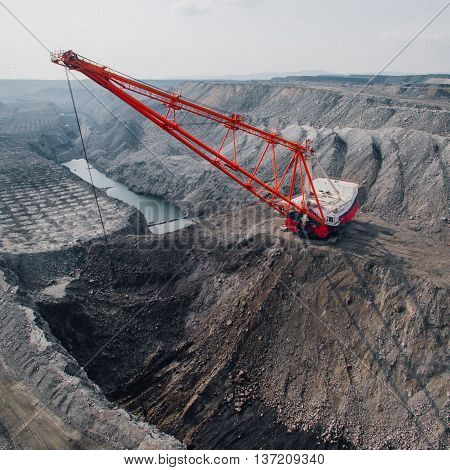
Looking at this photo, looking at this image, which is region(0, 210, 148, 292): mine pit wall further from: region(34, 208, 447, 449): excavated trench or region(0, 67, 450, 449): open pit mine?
region(34, 208, 447, 449): excavated trench

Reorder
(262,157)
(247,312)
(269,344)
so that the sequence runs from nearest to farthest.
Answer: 1. (269,344)
2. (247,312)
3. (262,157)

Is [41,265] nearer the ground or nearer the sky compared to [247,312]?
nearer the ground

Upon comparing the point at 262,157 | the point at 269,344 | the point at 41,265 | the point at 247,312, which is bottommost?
the point at 41,265

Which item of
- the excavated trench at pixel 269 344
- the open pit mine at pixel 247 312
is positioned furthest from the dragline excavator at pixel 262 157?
the excavated trench at pixel 269 344

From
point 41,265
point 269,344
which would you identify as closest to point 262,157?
point 269,344

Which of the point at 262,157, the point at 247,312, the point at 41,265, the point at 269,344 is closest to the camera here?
the point at 269,344

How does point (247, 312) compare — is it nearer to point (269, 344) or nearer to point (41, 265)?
point (269, 344)

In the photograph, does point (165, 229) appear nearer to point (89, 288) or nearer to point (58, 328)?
point (89, 288)

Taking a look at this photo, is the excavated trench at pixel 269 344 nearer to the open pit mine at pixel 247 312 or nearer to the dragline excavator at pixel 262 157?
the open pit mine at pixel 247 312

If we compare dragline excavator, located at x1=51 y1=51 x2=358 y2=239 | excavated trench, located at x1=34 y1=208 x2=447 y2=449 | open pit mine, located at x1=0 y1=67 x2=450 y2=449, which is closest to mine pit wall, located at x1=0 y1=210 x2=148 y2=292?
open pit mine, located at x1=0 y1=67 x2=450 y2=449
